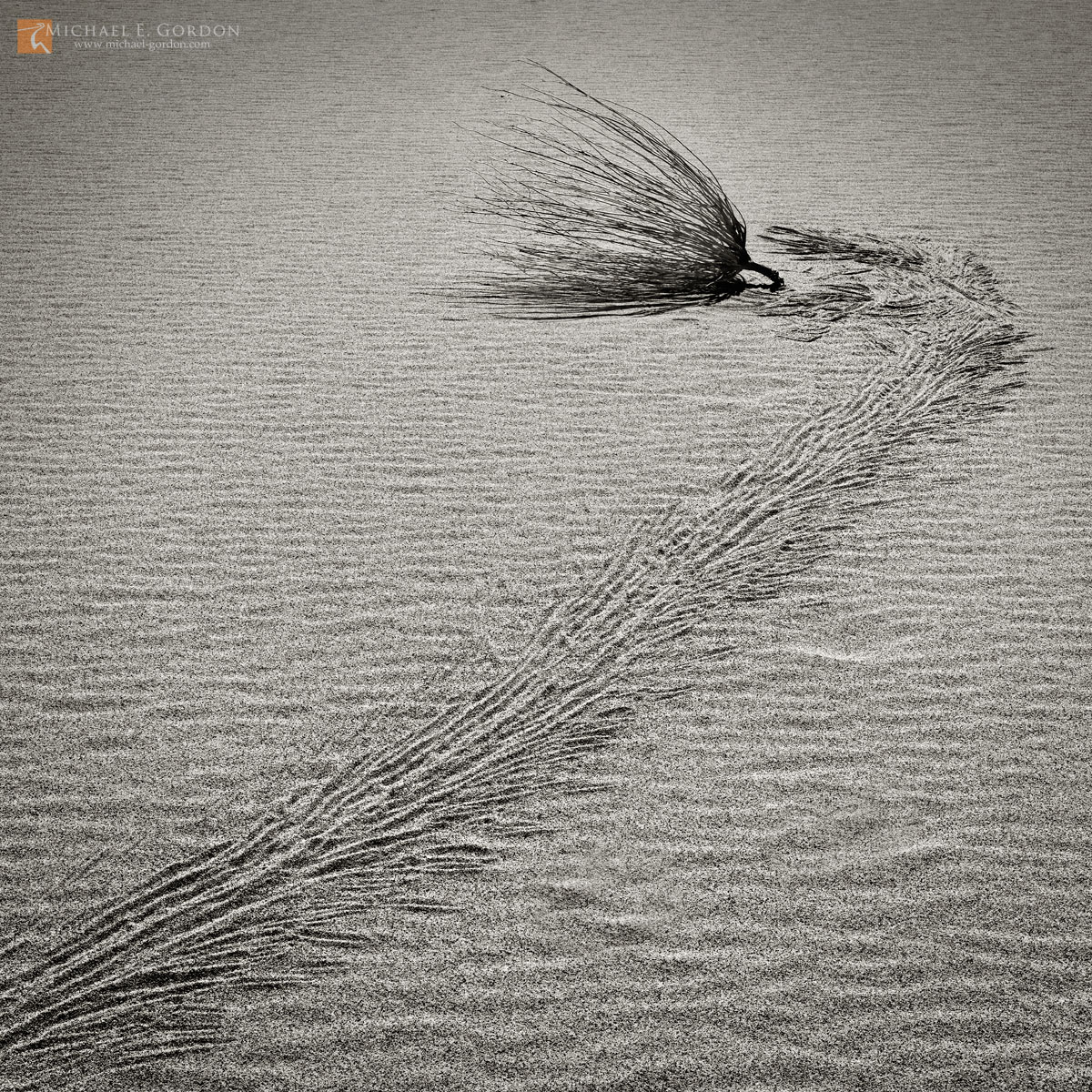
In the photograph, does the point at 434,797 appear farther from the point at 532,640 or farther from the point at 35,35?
the point at 35,35

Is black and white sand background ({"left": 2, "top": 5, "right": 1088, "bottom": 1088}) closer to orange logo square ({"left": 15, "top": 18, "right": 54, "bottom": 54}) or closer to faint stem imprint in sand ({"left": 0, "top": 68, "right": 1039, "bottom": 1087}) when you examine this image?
faint stem imprint in sand ({"left": 0, "top": 68, "right": 1039, "bottom": 1087})

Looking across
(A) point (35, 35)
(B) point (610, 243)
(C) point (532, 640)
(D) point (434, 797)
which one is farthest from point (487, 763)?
(A) point (35, 35)

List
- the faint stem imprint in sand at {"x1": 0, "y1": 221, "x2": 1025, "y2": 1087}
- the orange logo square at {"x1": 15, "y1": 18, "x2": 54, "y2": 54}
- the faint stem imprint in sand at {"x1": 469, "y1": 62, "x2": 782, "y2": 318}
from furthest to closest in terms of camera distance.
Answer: the orange logo square at {"x1": 15, "y1": 18, "x2": 54, "y2": 54} → the faint stem imprint in sand at {"x1": 469, "y1": 62, "x2": 782, "y2": 318} → the faint stem imprint in sand at {"x1": 0, "y1": 221, "x2": 1025, "y2": 1087}

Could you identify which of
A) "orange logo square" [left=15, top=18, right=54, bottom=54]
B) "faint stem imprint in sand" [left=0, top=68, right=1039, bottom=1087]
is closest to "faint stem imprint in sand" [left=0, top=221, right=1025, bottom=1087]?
"faint stem imprint in sand" [left=0, top=68, right=1039, bottom=1087]

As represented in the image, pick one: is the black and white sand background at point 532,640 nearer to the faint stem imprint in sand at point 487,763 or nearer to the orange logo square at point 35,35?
the faint stem imprint in sand at point 487,763

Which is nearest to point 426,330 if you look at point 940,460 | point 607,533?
point 607,533

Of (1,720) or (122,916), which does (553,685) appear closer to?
(122,916)
